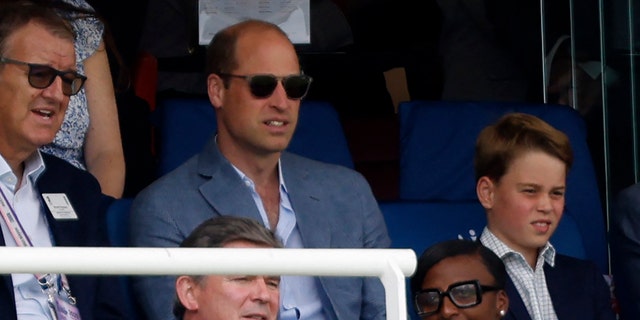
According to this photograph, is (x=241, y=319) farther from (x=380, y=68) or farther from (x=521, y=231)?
(x=380, y=68)

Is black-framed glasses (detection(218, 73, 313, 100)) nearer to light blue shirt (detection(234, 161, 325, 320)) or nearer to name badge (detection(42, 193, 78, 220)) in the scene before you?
light blue shirt (detection(234, 161, 325, 320))

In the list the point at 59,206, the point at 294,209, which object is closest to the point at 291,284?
the point at 294,209

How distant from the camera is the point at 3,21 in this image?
4.03 m

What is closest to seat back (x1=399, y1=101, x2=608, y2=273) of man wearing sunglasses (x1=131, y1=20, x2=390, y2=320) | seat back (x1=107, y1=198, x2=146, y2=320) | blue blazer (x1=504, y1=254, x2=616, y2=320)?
blue blazer (x1=504, y1=254, x2=616, y2=320)

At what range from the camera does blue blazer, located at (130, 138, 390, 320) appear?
4195 mm

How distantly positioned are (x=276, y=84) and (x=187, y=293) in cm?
116

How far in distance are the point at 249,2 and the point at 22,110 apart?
224 centimetres

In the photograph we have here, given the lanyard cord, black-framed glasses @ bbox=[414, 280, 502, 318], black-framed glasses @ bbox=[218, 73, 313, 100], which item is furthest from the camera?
black-framed glasses @ bbox=[218, 73, 313, 100]

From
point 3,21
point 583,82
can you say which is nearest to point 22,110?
point 3,21

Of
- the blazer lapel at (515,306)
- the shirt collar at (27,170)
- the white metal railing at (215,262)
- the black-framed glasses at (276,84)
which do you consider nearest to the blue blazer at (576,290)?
the blazer lapel at (515,306)

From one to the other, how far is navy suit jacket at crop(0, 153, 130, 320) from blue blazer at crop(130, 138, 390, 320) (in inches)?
3.9

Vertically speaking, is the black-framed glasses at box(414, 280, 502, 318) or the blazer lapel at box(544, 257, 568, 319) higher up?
the black-framed glasses at box(414, 280, 502, 318)

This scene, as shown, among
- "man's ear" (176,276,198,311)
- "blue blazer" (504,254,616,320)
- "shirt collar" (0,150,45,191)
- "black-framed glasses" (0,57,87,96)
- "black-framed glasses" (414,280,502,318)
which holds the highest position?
"black-framed glasses" (0,57,87,96)

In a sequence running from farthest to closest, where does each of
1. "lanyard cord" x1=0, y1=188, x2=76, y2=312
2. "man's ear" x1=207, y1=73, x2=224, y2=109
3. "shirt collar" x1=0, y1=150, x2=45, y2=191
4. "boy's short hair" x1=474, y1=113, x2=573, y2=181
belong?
1. "boy's short hair" x1=474, y1=113, x2=573, y2=181
2. "man's ear" x1=207, y1=73, x2=224, y2=109
3. "shirt collar" x1=0, y1=150, x2=45, y2=191
4. "lanyard cord" x1=0, y1=188, x2=76, y2=312
